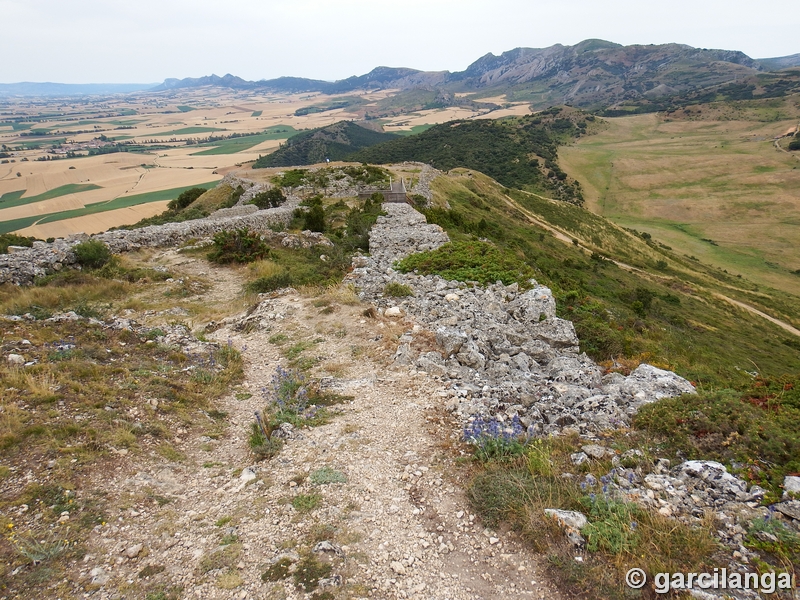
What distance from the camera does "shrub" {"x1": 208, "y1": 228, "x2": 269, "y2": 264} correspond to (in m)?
18.0

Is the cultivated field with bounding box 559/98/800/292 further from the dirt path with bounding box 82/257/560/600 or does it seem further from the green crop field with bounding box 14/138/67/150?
the green crop field with bounding box 14/138/67/150

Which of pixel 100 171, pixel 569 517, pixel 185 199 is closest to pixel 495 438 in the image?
pixel 569 517

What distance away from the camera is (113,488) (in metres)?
5.31

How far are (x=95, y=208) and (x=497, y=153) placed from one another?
86888 mm

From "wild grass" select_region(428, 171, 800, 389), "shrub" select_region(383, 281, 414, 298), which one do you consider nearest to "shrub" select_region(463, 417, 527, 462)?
"wild grass" select_region(428, 171, 800, 389)

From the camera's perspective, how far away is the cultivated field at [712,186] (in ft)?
220

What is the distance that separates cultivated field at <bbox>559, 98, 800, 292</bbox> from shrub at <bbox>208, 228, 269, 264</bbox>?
67495 mm

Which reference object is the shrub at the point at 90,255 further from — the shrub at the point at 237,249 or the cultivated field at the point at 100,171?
the cultivated field at the point at 100,171

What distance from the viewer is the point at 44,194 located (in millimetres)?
78688

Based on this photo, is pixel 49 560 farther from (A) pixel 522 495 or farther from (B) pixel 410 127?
(B) pixel 410 127

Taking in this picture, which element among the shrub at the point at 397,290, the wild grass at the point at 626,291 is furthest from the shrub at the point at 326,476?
the wild grass at the point at 626,291

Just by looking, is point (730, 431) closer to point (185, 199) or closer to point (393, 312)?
point (393, 312)

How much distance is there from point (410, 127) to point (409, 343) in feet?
684

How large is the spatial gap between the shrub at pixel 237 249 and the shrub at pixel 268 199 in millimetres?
13211
